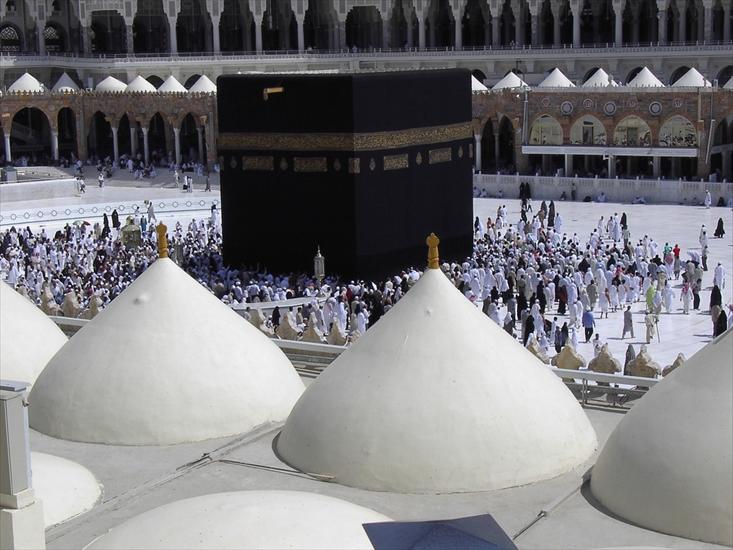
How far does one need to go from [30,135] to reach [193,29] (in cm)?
1012

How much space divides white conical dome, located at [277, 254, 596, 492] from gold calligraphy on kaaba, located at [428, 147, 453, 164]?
16204 millimetres

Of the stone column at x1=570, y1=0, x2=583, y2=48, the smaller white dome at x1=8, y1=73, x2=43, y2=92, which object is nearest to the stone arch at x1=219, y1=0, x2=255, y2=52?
the smaller white dome at x1=8, y1=73, x2=43, y2=92

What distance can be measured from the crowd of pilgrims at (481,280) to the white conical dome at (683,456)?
380 inches

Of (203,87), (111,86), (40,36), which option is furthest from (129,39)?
(203,87)

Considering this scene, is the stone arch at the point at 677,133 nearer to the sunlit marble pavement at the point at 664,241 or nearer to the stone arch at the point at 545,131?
the sunlit marble pavement at the point at 664,241

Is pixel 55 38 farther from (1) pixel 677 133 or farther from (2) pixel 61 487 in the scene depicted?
(2) pixel 61 487

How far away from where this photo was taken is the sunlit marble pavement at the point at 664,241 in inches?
839

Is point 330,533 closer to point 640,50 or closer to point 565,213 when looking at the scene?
point 565,213

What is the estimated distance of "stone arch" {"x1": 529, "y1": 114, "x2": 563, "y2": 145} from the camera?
41.3m

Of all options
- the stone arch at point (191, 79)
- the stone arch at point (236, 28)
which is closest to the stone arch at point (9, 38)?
the stone arch at point (191, 79)

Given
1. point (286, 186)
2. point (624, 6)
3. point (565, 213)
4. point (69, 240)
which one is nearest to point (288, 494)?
point (286, 186)

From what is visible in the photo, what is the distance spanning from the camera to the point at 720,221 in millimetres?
30969

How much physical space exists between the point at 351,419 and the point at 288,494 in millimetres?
2417

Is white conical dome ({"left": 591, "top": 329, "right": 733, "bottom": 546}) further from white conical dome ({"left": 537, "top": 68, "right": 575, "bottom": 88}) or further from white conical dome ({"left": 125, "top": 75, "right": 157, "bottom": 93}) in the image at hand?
white conical dome ({"left": 125, "top": 75, "right": 157, "bottom": 93})
